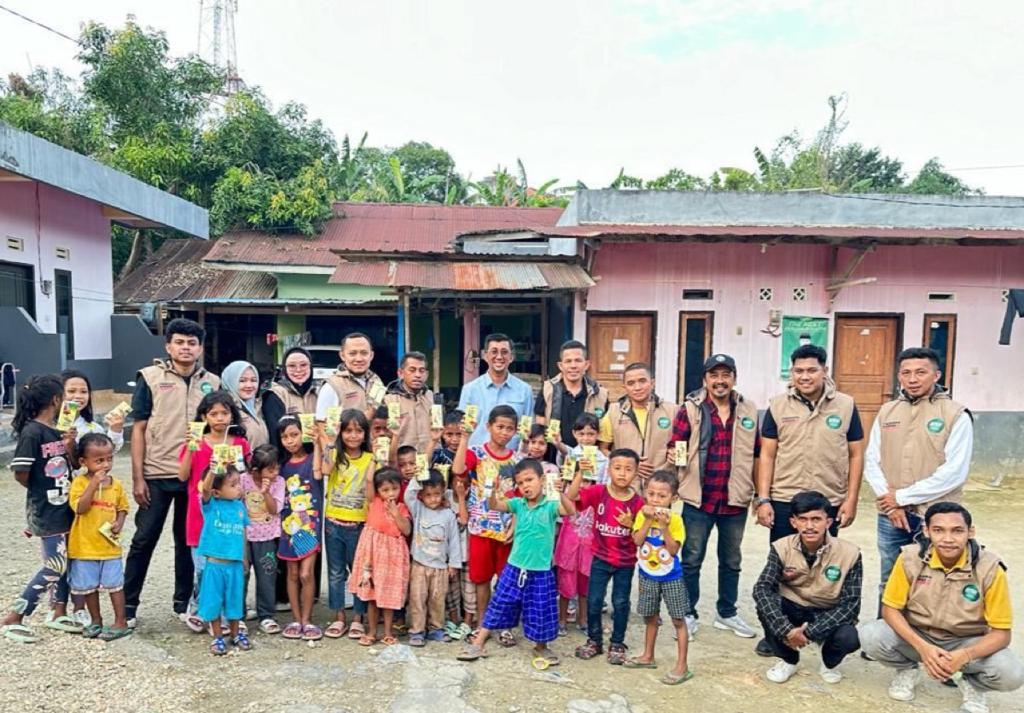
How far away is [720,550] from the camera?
407 centimetres

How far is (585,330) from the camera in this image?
9.11 meters

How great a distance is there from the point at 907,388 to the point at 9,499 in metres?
7.77

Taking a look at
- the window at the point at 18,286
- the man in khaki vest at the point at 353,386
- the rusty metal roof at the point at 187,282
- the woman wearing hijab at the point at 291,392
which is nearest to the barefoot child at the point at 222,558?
the woman wearing hijab at the point at 291,392

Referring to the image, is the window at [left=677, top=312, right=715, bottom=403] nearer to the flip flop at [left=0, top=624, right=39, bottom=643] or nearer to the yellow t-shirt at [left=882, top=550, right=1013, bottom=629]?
the yellow t-shirt at [left=882, top=550, right=1013, bottom=629]

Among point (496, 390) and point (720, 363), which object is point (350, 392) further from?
point (720, 363)

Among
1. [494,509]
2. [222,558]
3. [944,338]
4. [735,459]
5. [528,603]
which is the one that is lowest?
[528,603]

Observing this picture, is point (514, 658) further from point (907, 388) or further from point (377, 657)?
point (907, 388)

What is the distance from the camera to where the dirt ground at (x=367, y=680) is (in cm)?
305

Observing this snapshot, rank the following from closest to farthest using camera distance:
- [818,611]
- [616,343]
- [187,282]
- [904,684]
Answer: [904,684] → [818,611] → [616,343] → [187,282]

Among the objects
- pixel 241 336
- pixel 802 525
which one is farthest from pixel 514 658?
pixel 241 336

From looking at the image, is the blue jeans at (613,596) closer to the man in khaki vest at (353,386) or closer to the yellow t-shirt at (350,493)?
the yellow t-shirt at (350,493)

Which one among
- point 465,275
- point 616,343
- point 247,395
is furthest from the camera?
point 616,343

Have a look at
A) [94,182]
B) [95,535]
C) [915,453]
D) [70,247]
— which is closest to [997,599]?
[915,453]

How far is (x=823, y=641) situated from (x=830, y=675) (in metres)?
0.22
